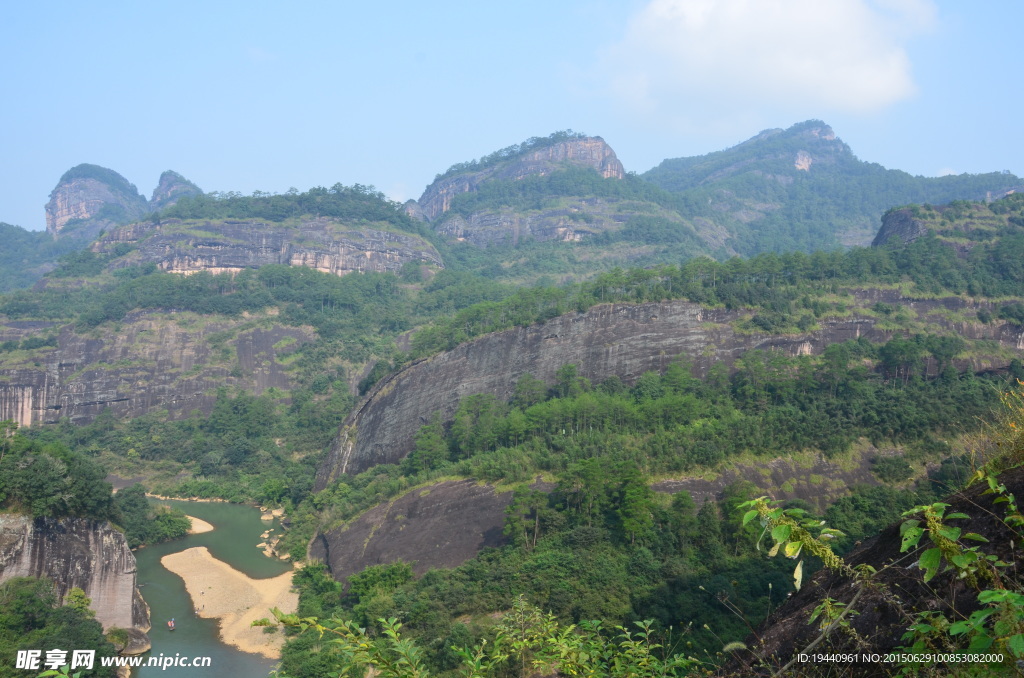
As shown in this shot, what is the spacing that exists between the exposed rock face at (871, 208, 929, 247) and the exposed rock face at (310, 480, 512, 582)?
4059cm

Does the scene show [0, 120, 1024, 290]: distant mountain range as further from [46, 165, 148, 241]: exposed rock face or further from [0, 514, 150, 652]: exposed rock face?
[0, 514, 150, 652]: exposed rock face

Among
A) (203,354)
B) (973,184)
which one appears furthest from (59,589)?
(973,184)

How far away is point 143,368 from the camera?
69125mm

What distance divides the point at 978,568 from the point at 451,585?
77.1 ft

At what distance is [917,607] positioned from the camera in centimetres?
419

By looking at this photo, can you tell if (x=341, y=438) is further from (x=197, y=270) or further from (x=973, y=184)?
(x=973, y=184)

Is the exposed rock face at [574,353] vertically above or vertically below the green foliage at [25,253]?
below

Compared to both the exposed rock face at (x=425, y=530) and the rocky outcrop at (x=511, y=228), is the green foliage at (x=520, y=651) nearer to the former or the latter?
the exposed rock face at (x=425, y=530)

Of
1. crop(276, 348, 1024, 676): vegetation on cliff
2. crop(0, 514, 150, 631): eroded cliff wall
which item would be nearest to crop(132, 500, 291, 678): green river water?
crop(0, 514, 150, 631): eroded cliff wall

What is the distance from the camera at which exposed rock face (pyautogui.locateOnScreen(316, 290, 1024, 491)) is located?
132 ft

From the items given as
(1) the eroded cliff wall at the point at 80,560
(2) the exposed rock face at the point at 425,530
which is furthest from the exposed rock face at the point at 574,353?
(1) the eroded cliff wall at the point at 80,560

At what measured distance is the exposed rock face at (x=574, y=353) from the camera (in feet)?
132

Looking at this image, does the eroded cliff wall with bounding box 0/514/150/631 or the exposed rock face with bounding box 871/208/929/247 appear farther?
the exposed rock face with bounding box 871/208/929/247

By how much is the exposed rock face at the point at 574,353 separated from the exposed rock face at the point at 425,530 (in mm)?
9570
